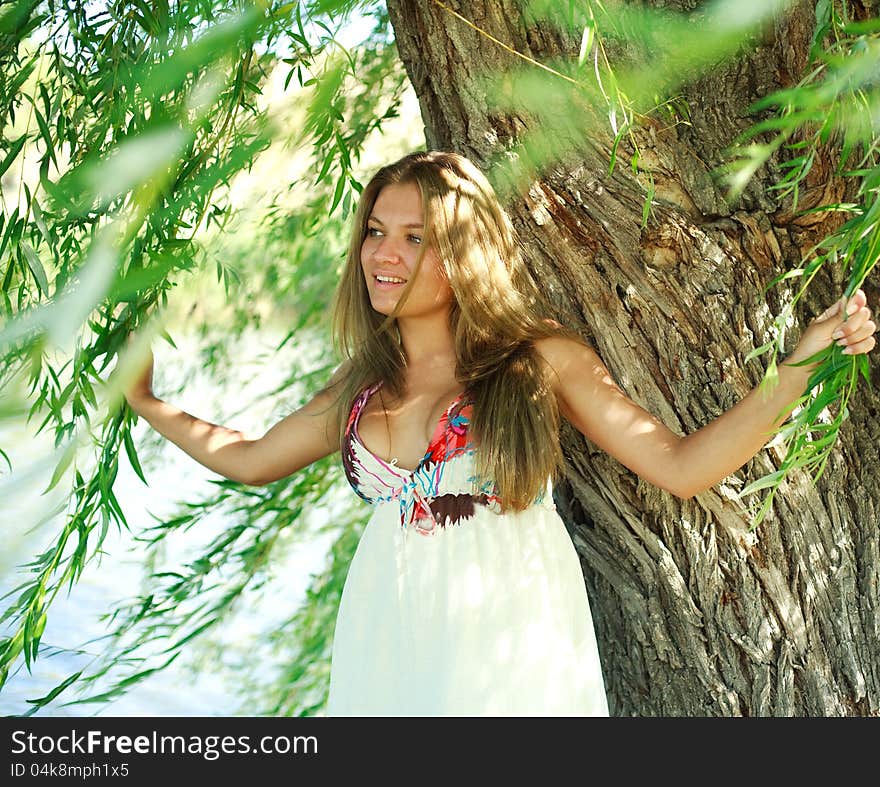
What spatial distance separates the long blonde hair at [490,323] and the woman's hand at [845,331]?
1.43 feet

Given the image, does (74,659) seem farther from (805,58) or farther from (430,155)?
(805,58)

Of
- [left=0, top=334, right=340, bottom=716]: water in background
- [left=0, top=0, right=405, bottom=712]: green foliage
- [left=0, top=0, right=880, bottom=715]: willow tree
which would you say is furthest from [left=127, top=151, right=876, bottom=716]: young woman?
[left=0, top=334, right=340, bottom=716]: water in background

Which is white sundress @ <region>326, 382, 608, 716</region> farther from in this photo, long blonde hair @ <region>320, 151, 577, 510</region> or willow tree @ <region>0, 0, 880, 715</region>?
willow tree @ <region>0, 0, 880, 715</region>

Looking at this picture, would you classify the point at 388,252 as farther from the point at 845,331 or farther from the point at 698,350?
the point at 845,331

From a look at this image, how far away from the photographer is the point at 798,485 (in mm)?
1765

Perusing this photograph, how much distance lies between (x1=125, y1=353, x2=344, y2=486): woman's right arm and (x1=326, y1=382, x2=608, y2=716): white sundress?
7.2 inches

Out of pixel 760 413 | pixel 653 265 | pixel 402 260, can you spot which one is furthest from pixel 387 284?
pixel 760 413

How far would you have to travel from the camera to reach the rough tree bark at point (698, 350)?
5.49 feet

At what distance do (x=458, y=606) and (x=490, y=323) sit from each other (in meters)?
0.43

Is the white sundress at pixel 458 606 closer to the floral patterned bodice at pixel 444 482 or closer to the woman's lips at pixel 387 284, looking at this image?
the floral patterned bodice at pixel 444 482

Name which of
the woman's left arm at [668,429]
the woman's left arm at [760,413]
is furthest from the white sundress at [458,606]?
the woman's left arm at [760,413]

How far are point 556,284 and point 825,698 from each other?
2.58 feet

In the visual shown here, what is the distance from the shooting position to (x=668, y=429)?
160 centimetres
